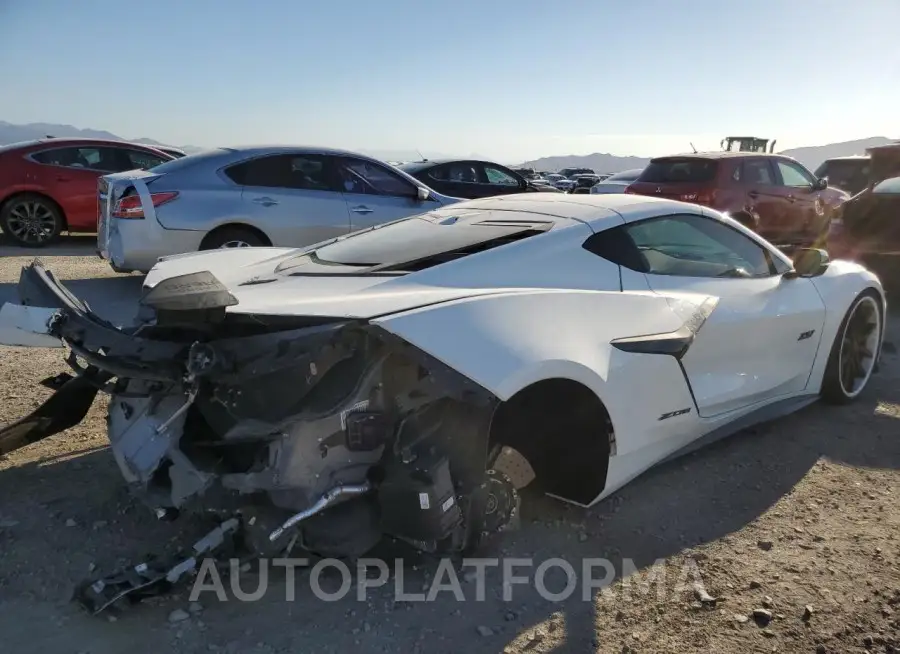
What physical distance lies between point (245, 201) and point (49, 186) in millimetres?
4731

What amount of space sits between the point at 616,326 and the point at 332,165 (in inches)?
214

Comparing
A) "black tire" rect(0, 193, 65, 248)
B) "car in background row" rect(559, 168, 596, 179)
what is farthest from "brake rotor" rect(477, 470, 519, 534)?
"car in background row" rect(559, 168, 596, 179)

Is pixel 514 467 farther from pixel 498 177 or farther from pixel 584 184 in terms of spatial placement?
pixel 584 184

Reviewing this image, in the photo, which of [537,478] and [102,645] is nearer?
[102,645]

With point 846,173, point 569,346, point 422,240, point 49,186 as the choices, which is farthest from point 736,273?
point 846,173

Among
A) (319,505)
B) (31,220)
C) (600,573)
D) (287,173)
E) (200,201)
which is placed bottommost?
(600,573)

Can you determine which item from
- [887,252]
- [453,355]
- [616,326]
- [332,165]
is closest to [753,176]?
[887,252]

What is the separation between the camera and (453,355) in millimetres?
2457

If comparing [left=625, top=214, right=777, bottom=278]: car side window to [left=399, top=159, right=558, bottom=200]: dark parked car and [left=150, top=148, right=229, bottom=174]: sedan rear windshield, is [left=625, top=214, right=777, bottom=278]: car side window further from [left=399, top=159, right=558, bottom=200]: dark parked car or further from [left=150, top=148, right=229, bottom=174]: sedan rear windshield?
[left=399, top=159, right=558, bottom=200]: dark parked car

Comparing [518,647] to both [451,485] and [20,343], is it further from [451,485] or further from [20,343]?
[20,343]

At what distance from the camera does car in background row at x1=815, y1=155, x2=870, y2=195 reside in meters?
15.0

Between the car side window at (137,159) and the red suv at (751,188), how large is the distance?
700cm

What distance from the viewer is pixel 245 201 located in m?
7.21

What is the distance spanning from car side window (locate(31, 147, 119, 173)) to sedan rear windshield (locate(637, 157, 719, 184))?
753 centimetres
